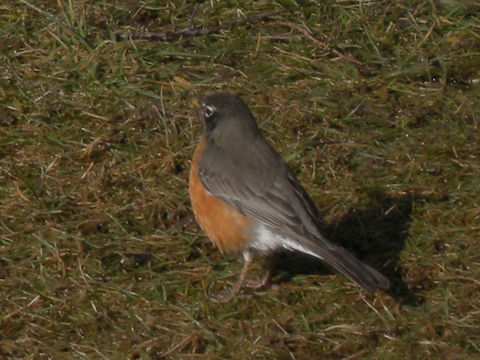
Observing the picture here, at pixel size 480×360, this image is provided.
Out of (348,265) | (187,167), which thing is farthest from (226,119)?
(348,265)

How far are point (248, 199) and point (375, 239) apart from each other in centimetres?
Answer: 82

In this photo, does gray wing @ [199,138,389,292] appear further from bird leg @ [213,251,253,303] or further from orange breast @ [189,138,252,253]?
bird leg @ [213,251,253,303]

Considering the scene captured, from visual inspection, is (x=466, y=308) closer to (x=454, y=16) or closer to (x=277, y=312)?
(x=277, y=312)

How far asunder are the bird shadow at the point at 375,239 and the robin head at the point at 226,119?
0.68m

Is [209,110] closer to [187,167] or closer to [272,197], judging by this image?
[187,167]

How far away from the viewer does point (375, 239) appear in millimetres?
6703

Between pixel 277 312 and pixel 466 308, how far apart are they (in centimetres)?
91

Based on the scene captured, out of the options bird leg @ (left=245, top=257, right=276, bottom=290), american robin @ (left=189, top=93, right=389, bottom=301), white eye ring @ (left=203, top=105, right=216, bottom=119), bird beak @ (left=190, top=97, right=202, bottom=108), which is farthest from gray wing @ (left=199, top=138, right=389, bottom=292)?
bird beak @ (left=190, top=97, right=202, bottom=108)

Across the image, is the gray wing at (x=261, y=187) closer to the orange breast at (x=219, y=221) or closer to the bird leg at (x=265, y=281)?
the orange breast at (x=219, y=221)

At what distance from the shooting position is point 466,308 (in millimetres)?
6027

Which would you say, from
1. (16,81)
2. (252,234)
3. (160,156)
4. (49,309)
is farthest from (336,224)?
(16,81)

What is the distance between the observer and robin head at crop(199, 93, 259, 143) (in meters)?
6.62

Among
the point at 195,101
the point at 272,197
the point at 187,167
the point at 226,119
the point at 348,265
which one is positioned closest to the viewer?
the point at 348,265

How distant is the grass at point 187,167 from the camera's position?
594cm
